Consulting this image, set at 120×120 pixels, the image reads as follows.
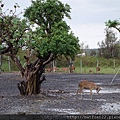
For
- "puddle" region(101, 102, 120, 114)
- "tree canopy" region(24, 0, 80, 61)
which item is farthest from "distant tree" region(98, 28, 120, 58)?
"puddle" region(101, 102, 120, 114)

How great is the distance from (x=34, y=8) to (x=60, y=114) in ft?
23.3

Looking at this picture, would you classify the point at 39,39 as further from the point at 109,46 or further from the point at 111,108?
the point at 109,46

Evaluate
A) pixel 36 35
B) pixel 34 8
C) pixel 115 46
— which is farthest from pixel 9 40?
pixel 115 46

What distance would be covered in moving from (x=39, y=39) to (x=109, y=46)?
46198 millimetres

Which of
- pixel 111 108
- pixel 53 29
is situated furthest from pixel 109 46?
pixel 111 108

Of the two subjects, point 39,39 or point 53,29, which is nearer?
point 39,39

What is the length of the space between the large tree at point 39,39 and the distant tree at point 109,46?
40591mm

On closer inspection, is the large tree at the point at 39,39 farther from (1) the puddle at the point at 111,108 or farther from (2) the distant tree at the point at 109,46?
(2) the distant tree at the point at 109,46

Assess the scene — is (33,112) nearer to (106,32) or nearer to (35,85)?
(35,85)

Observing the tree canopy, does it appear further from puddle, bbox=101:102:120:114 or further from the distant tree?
the distant tree

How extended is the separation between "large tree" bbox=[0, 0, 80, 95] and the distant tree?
40.6 m

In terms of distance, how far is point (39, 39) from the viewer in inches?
452

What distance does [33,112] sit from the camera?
34.0ft

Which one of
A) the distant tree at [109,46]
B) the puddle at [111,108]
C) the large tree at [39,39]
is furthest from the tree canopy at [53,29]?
the distant tree at [109,46]
